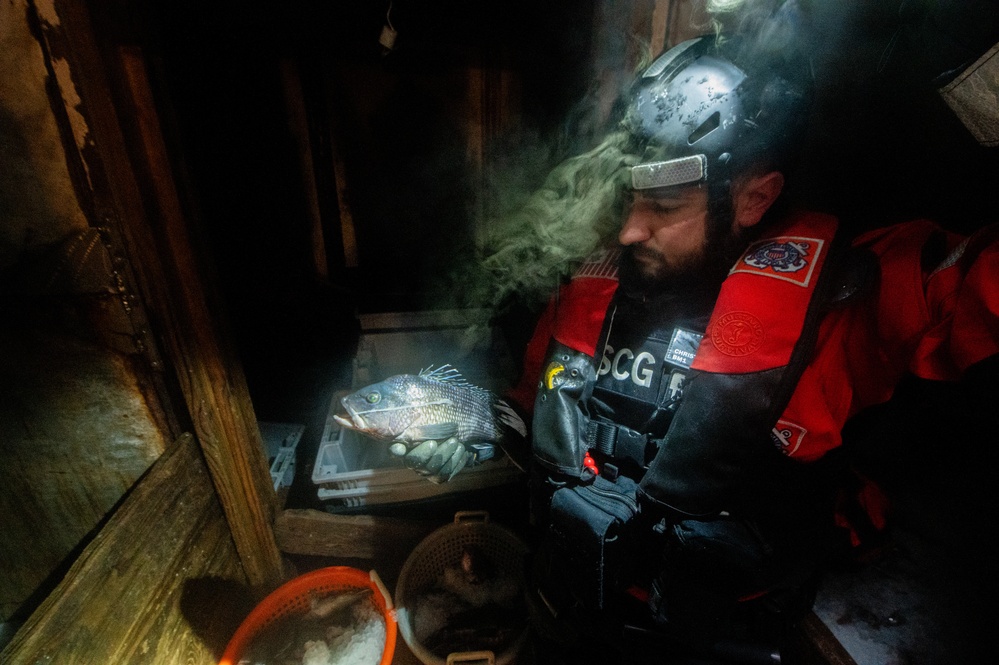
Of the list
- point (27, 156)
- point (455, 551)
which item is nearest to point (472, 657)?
point (455, 551)

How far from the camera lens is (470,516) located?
342cm

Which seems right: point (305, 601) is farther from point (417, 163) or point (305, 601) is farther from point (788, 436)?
point (417, 163)

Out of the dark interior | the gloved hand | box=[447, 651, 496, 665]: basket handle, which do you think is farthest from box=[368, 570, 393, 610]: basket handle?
the dark interior

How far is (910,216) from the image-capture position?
3.06 m

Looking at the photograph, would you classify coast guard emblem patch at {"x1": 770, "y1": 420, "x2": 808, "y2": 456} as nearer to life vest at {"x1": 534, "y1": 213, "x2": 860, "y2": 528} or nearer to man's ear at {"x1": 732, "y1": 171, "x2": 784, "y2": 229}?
life vest at {"x1": 534, "y1": 213, "x2": 860, "y2": 528}

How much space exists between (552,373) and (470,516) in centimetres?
175

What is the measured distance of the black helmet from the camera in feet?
6.40

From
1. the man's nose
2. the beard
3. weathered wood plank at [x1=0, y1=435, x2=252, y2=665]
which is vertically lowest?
weathered wood plank at [x1=0, y1=435, x2=252, y2=665]

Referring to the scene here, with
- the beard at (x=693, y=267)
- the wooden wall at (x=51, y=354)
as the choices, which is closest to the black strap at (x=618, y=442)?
the beard at (x=693, y=267)

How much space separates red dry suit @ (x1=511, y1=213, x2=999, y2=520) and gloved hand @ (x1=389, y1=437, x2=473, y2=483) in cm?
142

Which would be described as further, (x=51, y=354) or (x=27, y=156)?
(x=51, y=354)

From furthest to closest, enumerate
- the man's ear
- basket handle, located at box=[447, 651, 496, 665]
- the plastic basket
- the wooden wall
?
1. the plastic basket
2. basket handle, located at box=[447, 651, 496, 665]
3. the man's ear
4. the wooden wall

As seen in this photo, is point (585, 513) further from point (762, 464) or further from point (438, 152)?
point (438, 152)

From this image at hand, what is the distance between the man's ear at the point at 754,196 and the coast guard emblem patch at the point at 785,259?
24 centimetres
